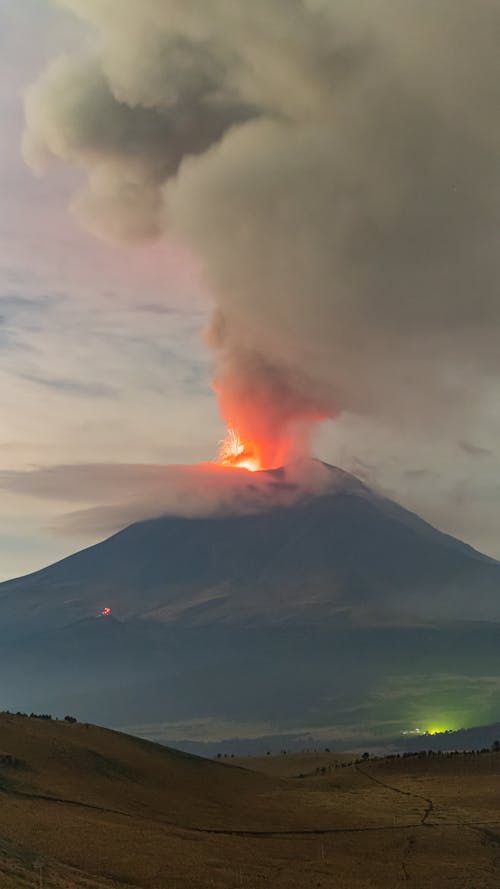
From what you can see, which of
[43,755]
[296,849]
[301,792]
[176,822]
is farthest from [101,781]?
[301,792]

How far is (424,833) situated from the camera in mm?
32750

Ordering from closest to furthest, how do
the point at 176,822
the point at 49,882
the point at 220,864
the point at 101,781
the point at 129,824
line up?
the point at 49,882, the point at 220,864, the point at 129,824, the point at 176,822, the point at 101,781

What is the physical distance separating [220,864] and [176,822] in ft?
23.4

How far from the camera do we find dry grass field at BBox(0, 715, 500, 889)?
77.0 feet

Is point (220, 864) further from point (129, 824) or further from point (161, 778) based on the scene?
point (161, 778)

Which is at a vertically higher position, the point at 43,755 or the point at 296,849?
the point at 43,755

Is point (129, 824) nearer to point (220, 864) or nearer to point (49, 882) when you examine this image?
point (220, 864)

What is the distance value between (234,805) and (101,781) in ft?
22.3

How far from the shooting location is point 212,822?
109 ft

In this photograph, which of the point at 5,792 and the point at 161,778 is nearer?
the point at 5,792

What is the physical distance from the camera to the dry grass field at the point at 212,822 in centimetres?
2347

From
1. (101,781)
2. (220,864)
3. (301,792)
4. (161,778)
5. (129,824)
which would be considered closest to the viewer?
(220,864)

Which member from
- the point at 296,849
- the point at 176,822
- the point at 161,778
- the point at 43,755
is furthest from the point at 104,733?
the point at 296,849

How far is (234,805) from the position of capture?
38125mm
